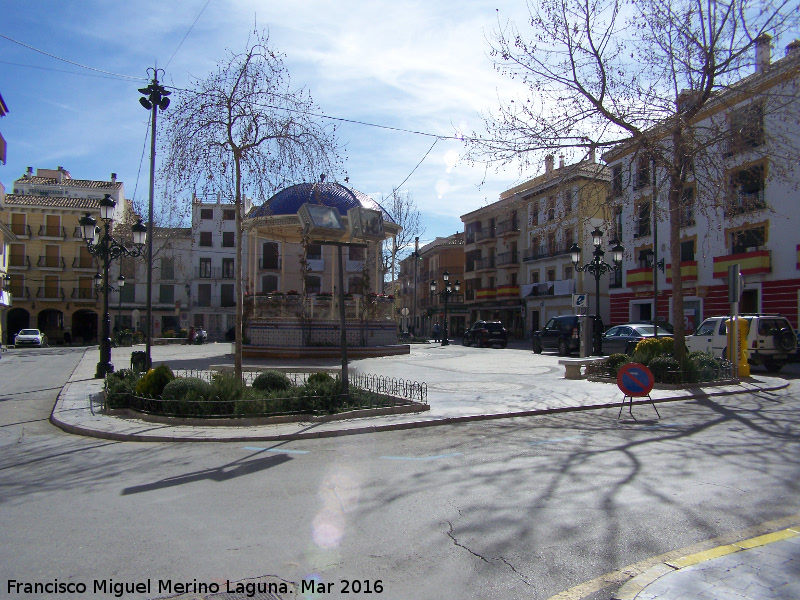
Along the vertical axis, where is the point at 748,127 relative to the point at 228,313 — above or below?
above

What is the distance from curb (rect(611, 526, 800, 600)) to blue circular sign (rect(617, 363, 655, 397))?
5359mm

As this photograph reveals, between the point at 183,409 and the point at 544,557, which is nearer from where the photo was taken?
the point at 544,557

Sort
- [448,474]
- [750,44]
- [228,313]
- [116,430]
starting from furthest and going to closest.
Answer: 1. [228,313]
2. [750,44]
3. [116,430]
4. [448,474]

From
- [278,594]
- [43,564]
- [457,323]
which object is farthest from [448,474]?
[457,323]

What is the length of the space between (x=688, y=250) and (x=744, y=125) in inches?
849

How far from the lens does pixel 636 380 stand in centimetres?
968

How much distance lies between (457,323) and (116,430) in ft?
202

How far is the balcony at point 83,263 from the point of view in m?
53.4

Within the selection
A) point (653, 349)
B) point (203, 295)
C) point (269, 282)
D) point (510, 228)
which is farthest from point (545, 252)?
point (653, 349)

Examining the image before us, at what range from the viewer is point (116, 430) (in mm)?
8625

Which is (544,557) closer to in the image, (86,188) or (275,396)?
(275,396)

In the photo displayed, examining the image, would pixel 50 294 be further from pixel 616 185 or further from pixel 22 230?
pixel 616 185

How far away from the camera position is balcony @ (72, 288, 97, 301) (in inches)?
2105

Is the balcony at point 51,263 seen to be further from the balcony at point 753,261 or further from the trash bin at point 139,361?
the balcony at point 753,261
